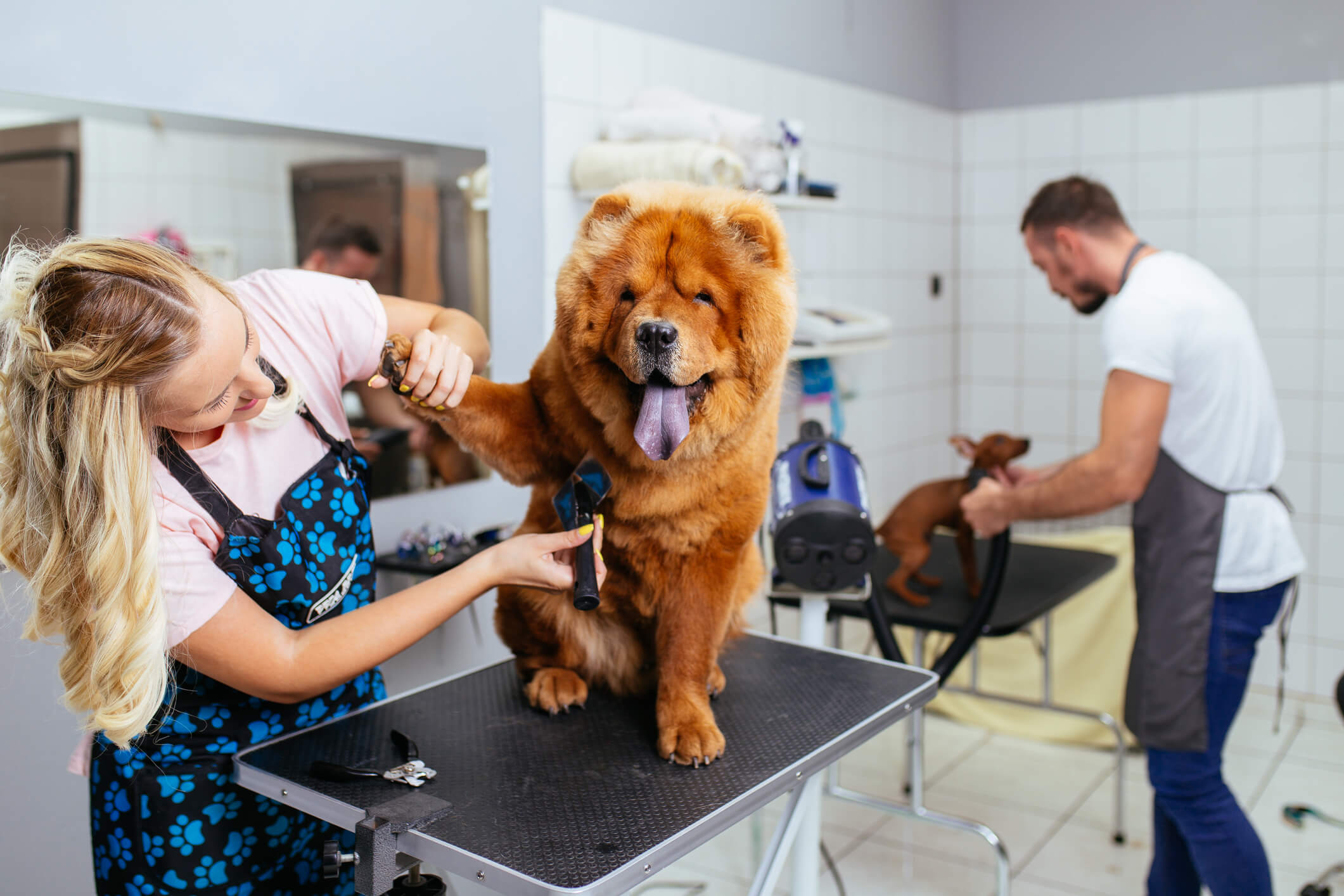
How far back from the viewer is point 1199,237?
389 cm

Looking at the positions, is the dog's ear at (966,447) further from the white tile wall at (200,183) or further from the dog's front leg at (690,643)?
the white tile wall at (200,183)

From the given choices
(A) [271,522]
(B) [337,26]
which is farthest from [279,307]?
(B) [337,26]

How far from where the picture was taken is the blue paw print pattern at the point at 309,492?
128 cm

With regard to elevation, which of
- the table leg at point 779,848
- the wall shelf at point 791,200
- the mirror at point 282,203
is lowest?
the table leg at point 779,848

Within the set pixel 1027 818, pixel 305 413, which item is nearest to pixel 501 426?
pixel 305 413

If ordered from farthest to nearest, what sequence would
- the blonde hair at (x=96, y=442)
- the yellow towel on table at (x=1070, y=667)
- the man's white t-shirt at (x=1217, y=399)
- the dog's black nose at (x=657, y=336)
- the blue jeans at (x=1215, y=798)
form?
the yellow towel on table at (x=1070, y=667), the man's white t-shirt at (x=1217, y=399), the blue jeans at (x=1215, y=798), the dog's black nose at (x=657, y=336), the blonde hair at (x=96, y=442)

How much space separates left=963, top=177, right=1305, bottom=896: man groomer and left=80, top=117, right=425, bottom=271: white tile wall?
1.68 m

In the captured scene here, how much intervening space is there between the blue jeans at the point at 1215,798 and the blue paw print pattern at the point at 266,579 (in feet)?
5.95

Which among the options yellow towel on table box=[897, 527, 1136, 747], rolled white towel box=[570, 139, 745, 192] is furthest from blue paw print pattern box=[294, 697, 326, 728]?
yellow towel on table box=[897, 527, 1136, 747]

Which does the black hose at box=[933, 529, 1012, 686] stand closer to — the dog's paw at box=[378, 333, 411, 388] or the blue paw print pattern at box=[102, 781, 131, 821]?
the dog's paw at box=[378, 333, 411, 388]

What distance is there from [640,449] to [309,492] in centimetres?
42

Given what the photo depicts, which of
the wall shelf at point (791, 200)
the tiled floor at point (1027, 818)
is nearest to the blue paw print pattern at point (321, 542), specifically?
the wall shelf at point (791, 200)

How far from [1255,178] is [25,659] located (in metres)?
3.99

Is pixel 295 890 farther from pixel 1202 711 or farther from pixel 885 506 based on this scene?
pixel 885 506
